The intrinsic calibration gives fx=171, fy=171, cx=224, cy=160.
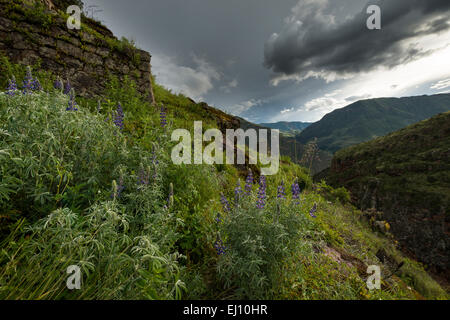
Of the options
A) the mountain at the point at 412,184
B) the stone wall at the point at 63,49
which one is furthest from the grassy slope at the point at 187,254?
the mountain at the point at 412,184

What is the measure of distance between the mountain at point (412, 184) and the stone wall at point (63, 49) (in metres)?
14.4

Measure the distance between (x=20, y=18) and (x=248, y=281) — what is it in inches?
408

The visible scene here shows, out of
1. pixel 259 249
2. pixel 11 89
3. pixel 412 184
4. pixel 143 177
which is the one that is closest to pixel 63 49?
pixel 11 89

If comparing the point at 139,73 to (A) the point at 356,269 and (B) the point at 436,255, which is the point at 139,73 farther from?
(B) the point at 436,255

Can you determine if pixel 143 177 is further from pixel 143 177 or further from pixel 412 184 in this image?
pixel 412 184

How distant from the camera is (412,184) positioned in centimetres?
1759

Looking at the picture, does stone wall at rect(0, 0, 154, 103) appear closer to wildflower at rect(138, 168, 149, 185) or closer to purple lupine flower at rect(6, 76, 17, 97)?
purple lupine flower at rect(6, 76, 17, 97)

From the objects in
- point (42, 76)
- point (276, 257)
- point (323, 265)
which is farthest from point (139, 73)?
point (323, 265)

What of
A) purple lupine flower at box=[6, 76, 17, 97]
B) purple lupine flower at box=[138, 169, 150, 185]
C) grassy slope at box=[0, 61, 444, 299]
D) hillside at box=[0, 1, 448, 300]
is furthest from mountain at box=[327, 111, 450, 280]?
purple lupine flower at box=[6, 76, 17, 97]

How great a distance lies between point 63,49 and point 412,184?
93.6 ft

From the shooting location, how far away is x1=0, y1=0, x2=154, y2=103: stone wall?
5770 millimetres

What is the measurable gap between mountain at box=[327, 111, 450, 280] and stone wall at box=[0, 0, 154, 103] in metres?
14.4

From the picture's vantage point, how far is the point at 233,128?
9969 mm

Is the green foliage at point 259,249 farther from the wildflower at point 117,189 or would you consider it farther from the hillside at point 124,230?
the wildflower at point 117,189
